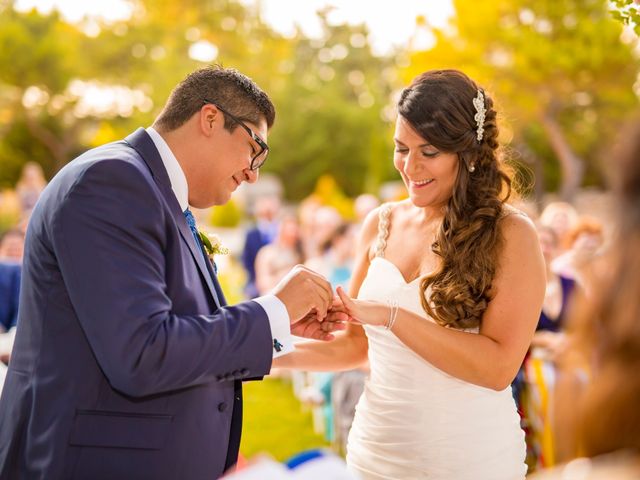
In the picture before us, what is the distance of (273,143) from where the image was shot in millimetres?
44031

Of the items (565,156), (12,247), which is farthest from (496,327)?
(565,156)

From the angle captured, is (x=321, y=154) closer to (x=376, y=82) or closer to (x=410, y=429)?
(x=376, y=82)

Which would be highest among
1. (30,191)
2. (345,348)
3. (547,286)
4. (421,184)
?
(421,184)

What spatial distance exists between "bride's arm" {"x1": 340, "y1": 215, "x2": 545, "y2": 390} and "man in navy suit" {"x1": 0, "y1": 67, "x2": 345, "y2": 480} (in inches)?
20.7

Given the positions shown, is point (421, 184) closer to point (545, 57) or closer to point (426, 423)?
point (426, 423)

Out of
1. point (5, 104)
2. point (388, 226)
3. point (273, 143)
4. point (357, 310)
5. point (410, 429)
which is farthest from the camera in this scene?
point (273, 143)

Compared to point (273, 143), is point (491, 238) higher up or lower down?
higher up

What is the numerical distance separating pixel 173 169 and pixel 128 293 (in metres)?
0.58

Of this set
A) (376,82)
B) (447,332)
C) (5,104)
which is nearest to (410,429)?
(447,332)

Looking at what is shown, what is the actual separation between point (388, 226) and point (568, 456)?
193 cm

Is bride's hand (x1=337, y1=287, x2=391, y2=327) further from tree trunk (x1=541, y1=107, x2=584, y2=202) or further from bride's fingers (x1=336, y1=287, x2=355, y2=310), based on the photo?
tree trunk (x1=541, y1=107, x2=584, y2=202)

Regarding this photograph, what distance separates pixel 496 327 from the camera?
2.79 m

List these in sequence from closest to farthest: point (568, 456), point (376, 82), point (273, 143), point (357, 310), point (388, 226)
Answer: point (568, 456) → point (357, 310) → point (388, 226) → point (273, 143) → point (376, 82)

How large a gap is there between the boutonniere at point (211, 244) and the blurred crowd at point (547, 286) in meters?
1.28
